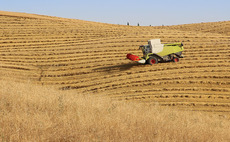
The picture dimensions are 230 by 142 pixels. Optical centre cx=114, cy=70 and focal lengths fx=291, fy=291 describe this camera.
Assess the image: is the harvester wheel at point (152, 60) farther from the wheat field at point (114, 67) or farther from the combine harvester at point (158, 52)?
the wheat field at point (114, 67)

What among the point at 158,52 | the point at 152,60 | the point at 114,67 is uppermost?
the point at 158,52

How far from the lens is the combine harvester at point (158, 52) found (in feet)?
62.0

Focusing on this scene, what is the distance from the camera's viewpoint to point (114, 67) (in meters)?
19.9

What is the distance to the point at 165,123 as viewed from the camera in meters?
6.06

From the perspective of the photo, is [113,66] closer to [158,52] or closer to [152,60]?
[152,60]

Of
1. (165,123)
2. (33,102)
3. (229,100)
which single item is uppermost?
(33,102)

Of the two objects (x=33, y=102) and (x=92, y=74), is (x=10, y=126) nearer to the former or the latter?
(x=33, y=102)

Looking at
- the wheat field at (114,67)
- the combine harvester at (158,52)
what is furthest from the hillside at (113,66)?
the combine harvester at (158,52)

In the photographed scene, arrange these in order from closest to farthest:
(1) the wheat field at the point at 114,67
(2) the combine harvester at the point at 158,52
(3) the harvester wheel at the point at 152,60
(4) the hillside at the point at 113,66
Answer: (1) the wheat field at the point at 114,67 → (4) the hillside at the point at 113,66 → (2) the combine harvester at the point at 158,52 → (3) the harvester wheel at the point at 152,60

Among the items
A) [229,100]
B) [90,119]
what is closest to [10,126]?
[90,119]

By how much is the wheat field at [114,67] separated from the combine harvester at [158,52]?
0.51 meters

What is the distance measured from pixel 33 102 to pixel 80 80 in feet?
39.6

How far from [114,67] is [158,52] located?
10.3 feet

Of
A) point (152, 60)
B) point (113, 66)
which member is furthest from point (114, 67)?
point (152, 60)
